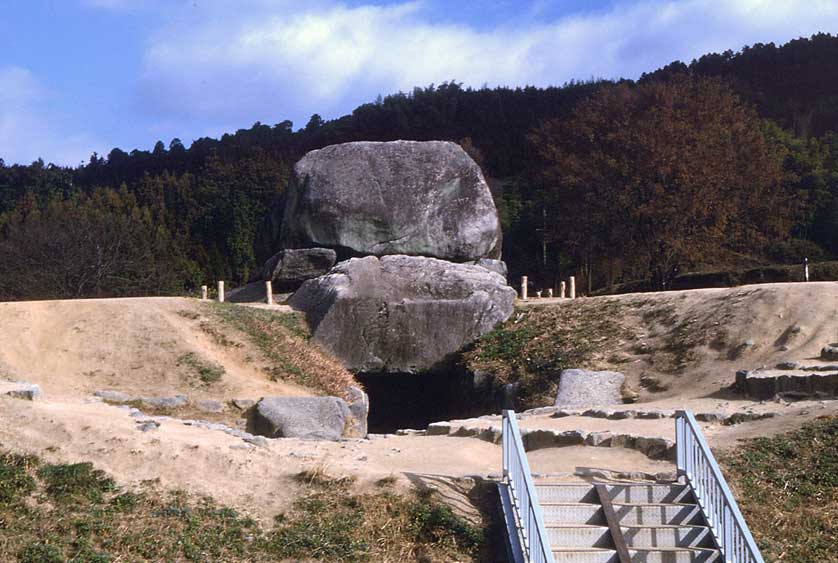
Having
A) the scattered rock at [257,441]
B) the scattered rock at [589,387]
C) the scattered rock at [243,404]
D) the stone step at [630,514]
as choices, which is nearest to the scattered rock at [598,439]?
the stone step at [630,514]

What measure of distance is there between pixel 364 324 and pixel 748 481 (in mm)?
11965

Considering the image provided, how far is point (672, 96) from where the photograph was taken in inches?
1204

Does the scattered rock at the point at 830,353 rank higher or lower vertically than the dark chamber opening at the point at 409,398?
higher

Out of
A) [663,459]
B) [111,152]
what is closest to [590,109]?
[663,459]

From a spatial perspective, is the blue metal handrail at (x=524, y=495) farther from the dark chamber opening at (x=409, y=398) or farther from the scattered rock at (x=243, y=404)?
the dark chamber opening at (x=409, y=398)

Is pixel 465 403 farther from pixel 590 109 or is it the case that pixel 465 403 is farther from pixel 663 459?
pixel 590 109

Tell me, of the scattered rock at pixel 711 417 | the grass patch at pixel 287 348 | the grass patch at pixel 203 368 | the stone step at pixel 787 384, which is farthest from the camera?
the grass patch at pixel 287 348

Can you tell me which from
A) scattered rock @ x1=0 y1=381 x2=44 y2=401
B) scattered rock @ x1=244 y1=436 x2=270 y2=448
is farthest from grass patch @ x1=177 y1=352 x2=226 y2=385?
scattered rock @ x1=244 y1=436 x2=270 y2=448

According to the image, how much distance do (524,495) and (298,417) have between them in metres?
7.52

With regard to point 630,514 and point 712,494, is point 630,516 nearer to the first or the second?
point 630,514

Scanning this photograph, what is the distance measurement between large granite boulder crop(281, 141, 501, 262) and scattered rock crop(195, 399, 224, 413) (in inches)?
304

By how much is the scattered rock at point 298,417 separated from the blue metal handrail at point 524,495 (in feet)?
19.9

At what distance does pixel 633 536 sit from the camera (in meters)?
9.34

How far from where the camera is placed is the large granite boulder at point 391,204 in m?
23.8
